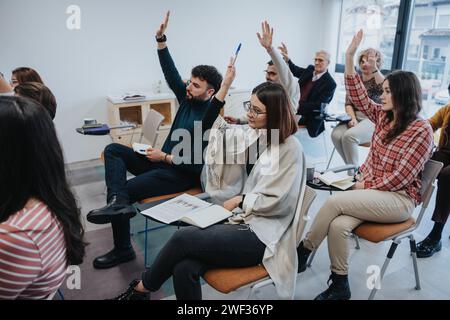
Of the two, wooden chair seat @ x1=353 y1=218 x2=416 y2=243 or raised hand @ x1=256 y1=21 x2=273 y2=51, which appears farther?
raised hand @ x1=256 y1=21 x2=273 y2=51

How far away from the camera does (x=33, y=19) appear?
385 cm

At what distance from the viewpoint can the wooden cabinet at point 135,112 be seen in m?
4.14

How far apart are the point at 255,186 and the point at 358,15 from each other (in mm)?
4593

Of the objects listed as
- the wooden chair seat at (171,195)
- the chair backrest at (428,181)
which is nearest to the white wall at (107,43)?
the wooden chair seat at (171,195)

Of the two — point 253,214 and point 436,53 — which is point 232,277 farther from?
point 436,53

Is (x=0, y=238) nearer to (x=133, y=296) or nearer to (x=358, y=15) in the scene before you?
(x=133, y=296)

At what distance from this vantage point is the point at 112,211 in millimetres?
2062

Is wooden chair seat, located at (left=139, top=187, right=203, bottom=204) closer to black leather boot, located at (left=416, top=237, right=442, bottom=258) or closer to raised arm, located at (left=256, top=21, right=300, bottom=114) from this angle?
raised arm, located at (left=256, top=21, right=300, bottom=114)

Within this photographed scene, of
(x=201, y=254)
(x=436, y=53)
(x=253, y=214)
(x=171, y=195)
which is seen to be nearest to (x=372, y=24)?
(x=436, y=53)

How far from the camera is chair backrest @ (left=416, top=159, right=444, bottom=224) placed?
1.96m

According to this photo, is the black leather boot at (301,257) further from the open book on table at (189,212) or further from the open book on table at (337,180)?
the open book on table at (337,180)

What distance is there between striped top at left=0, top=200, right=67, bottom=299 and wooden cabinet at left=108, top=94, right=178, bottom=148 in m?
2.89

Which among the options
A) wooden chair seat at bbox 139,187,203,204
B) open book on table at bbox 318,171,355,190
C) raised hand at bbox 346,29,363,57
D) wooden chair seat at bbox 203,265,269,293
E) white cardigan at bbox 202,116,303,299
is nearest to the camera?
wooden chair seat at bbox 203,265,269,293

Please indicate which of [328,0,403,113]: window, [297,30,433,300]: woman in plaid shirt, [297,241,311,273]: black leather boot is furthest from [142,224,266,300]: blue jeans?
[328,0,403,113]: window
